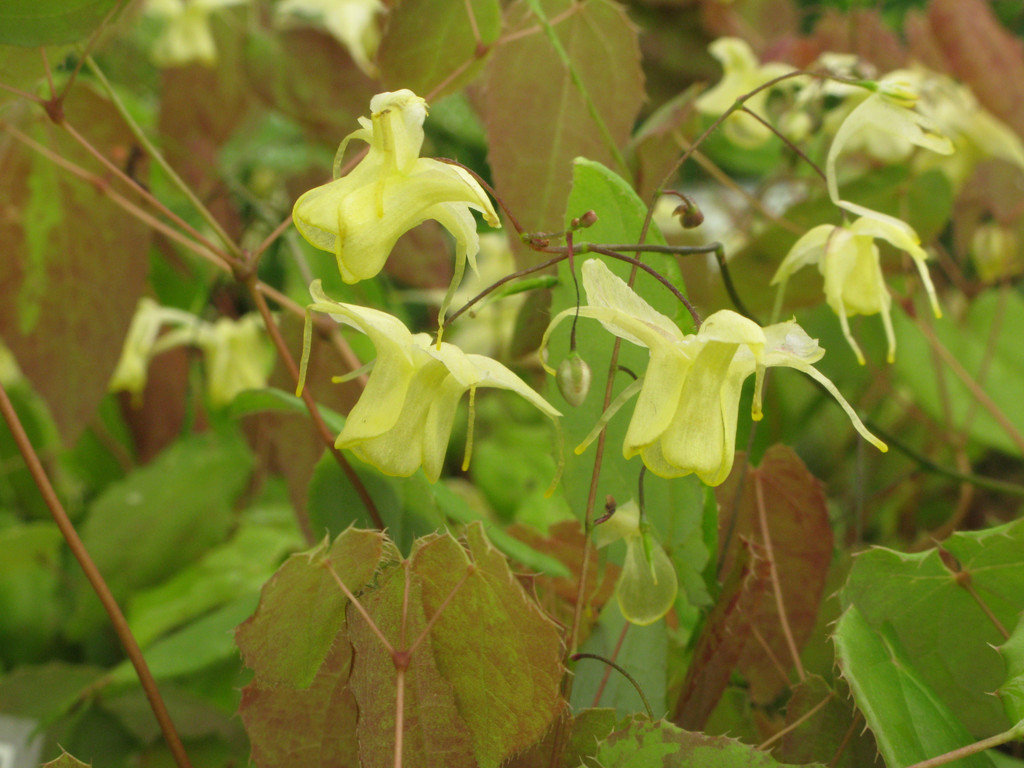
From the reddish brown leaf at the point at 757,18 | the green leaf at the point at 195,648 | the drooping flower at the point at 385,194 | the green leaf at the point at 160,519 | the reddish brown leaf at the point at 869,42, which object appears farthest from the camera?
the reddish brown leaf at the point at 757,18

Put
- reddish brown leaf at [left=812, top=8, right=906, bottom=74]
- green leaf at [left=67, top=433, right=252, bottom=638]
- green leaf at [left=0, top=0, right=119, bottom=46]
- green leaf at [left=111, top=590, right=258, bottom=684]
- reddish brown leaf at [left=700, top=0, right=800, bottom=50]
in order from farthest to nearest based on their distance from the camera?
reddish brown leaf at [left=700, top=0, right=800, bottom=50]
reddish brown leaf at [left=812, top=8, right=906, bottom=74]
green leaf at [left=67, top=433, right=252, bottom=638]
green leaf at [left=111, top=590, right=258, bottom=684]
green leaf at [left=0, top=0, right=119, bottom=46]

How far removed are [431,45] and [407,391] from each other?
7.7 inches

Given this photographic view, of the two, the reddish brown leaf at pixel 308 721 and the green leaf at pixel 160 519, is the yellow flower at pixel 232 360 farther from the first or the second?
the reddish brown leaf at pixel 308 721

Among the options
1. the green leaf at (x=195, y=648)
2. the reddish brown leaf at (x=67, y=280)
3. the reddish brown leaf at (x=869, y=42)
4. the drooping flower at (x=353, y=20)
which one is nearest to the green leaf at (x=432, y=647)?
the green leaf at (x=195, y=648)

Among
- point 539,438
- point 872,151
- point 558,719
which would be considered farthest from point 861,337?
point 558,719

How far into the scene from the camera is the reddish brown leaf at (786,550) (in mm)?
340

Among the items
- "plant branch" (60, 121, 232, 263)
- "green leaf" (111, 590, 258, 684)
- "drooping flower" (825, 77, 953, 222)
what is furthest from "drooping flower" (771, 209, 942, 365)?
"green leaf" (111, 590, 258, 684)

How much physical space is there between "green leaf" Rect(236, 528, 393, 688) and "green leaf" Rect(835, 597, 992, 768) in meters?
0.13

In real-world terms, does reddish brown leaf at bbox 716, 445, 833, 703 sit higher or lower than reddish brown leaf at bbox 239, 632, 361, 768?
lower

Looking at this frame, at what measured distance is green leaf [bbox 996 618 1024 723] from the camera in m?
0.20

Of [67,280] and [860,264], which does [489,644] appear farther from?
[67,280]

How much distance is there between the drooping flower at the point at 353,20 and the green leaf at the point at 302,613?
1.54ft

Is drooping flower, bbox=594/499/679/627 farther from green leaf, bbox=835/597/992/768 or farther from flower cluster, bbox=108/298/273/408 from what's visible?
flower cluster, bbox=108/298/273/408

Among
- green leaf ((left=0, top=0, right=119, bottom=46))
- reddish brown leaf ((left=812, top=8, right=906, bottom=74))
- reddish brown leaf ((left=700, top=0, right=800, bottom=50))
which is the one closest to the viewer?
green leaf ((left=0, top=0, right=119, bottom=46))
